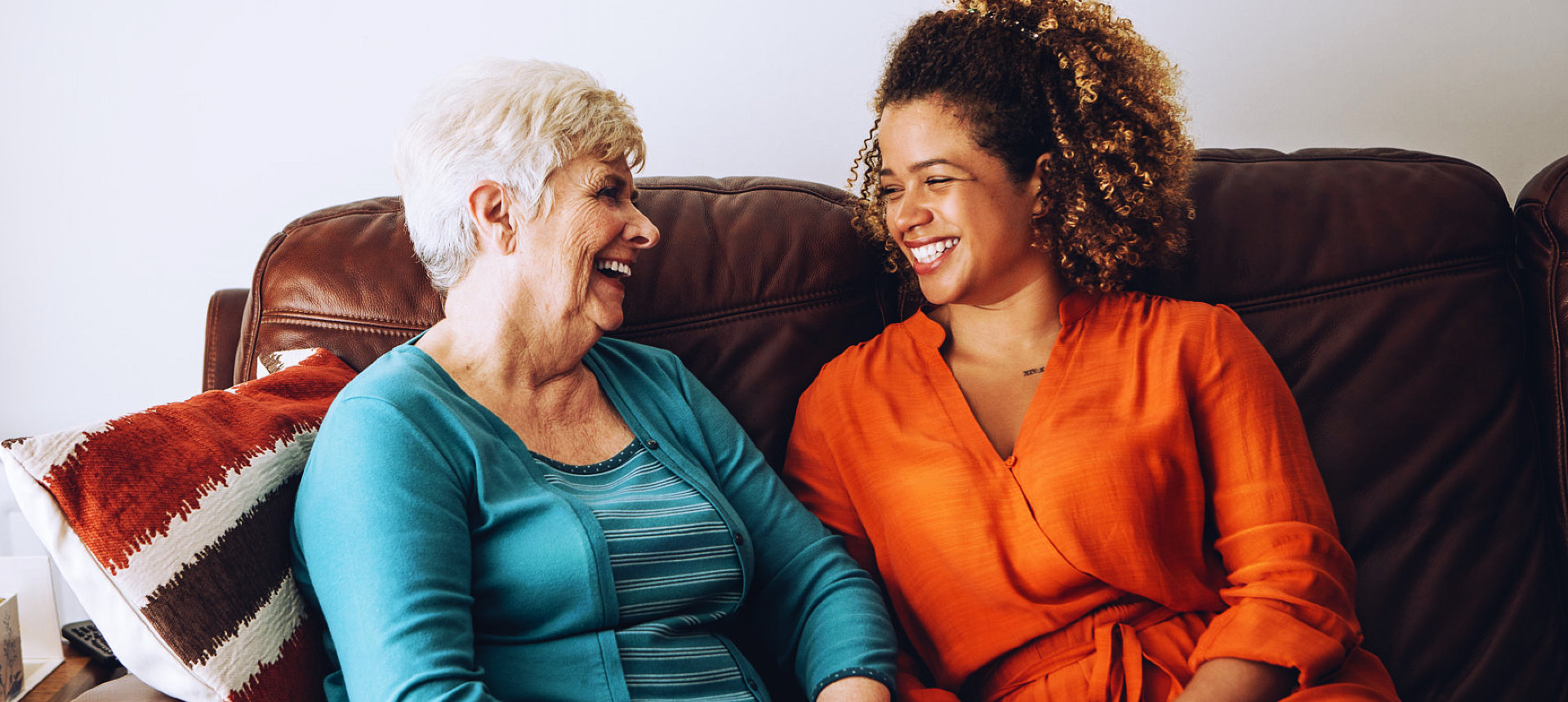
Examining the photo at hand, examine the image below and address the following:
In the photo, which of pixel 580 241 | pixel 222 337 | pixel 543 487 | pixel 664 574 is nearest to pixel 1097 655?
pixel 664 574

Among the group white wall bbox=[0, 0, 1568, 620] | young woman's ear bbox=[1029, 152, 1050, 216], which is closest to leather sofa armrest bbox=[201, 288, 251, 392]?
white wall bbox=[0, 0, 1568, 620]

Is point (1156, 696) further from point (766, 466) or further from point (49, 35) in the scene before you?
point (49, 35)

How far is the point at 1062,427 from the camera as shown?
1.27 metres

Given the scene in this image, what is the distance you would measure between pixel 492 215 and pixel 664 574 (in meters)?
0.47

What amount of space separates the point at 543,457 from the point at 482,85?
1.44 feet

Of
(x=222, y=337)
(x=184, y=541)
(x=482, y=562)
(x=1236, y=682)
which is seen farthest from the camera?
(x=222, y=337)

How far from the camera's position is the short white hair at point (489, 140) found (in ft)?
3.66

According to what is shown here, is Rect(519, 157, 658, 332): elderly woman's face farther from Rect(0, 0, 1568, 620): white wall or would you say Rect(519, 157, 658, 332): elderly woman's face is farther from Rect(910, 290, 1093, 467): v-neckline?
Rect(0, 0, 1568, 620): white wall

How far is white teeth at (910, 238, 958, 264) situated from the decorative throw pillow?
84 cm

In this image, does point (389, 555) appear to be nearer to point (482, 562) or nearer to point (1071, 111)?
point (482, 562)

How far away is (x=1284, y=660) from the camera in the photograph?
1.13 metres

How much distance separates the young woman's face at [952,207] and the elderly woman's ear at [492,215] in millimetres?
531

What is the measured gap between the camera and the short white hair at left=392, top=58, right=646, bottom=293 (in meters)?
1.12

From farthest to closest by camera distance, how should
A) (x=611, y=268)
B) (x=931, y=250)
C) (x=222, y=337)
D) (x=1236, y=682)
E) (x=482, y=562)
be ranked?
1. (x=222, y=337)
2. (x=931, y=250)
3. (x=611, y=268)
4. (x=1236, y=682)
5. (x=482, y=562)
